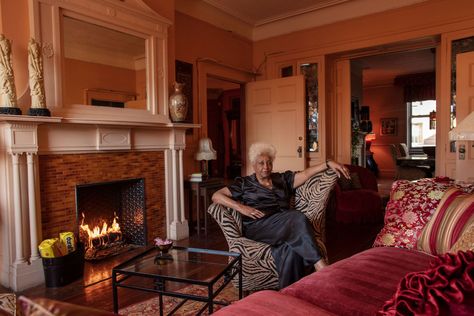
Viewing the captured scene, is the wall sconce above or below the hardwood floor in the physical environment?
above

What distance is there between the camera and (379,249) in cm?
193

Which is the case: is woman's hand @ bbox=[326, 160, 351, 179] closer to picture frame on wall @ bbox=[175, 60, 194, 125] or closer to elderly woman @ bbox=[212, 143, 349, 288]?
elderly woman @ bbox=[212, 143, 349, 288]

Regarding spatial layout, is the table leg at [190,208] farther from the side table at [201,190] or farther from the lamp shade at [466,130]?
the lamp shade at [466,130]

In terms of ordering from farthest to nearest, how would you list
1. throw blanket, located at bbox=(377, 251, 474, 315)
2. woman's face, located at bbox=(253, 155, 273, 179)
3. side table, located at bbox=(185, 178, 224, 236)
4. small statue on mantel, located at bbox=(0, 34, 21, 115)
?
side table, located at bbox=(185, 178, 224, 236)
woman's face, located at bbox=(253, 155, 273, 179)
small statue on mantel, located at bbox=(0, 34, 21, 115)
throw blanket, located at bbox=(377, 251, 474, 315)

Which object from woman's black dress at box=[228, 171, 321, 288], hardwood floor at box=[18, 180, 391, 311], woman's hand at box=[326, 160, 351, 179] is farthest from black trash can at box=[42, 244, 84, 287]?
woman's hand at box=[326, 160, 351, 179]

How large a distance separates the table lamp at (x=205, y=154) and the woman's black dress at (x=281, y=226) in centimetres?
179

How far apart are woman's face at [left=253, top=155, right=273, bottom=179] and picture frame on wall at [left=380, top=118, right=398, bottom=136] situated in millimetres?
8700

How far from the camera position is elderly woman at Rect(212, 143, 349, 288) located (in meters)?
2.12

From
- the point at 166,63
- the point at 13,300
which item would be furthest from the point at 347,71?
the point at 13,300

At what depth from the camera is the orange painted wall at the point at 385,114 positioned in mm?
9977

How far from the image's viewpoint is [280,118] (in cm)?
517

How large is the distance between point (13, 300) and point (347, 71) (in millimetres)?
5096

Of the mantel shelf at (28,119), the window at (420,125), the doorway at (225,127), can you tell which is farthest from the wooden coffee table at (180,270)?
the window at (420,125)

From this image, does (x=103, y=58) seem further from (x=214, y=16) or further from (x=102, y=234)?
(x=214, y=16)
